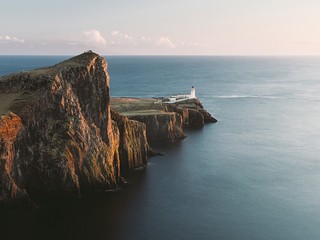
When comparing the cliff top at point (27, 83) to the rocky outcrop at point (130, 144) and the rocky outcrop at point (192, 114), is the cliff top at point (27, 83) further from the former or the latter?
the rocky outcrop at point (192, 114)

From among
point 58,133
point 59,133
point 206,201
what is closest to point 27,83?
point 58,133

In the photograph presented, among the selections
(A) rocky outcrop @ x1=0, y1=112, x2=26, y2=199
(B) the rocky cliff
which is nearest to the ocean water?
(A) rocky outcrop @ x1=0, y1=112, x2=26, y2=199

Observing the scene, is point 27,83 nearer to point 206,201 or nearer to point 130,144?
point 130,144

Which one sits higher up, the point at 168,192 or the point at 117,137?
the point at 117,137

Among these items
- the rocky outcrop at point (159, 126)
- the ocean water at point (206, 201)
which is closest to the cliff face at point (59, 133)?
the ocean water at point (206, 201)

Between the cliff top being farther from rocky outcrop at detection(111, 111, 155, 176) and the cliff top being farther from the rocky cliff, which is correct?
rocky outcrop at detection(111, 111, 155, 176)

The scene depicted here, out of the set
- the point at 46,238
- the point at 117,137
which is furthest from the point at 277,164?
the point at 46,238

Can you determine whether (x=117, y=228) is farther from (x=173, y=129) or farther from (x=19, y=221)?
(x=173, y=129)
